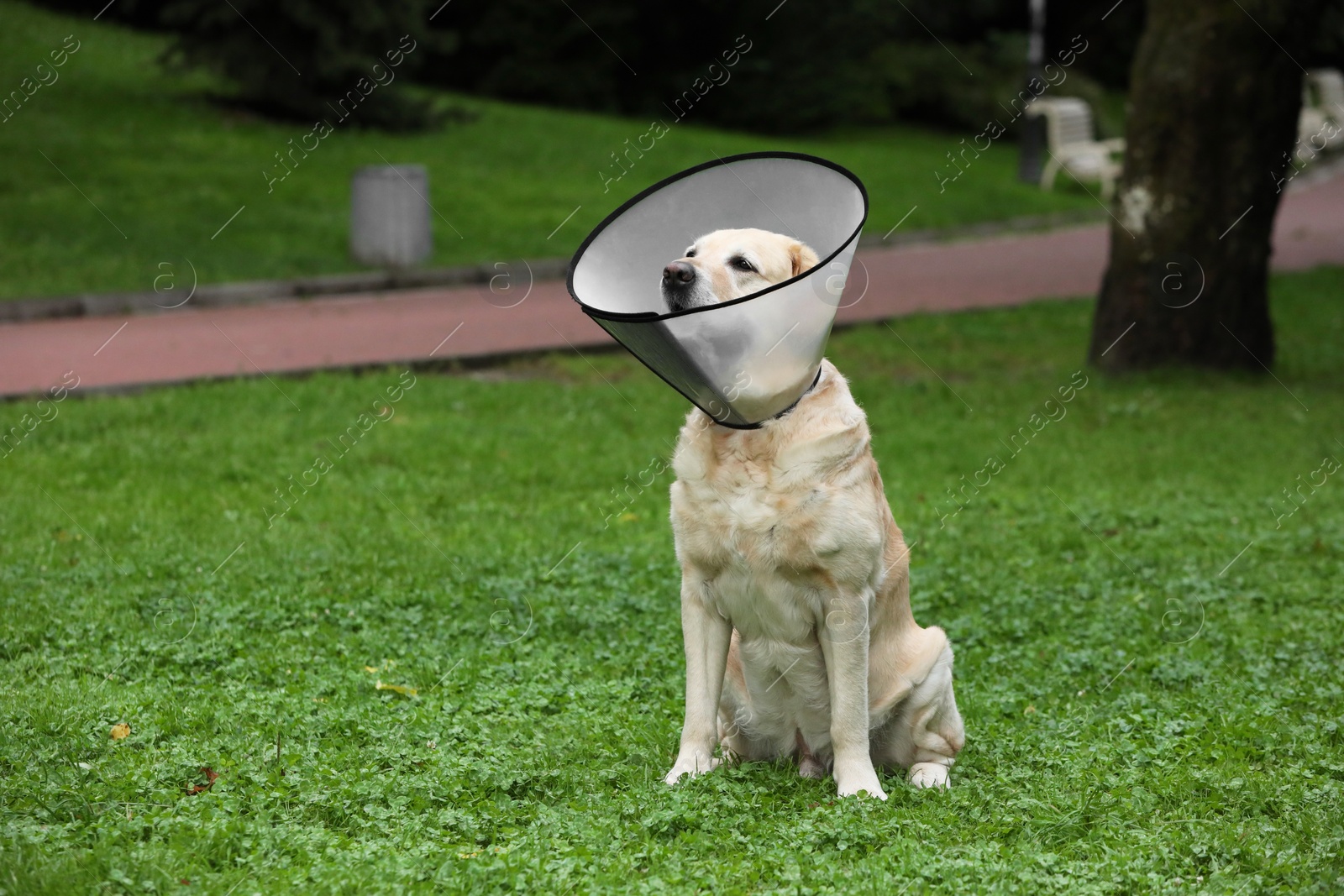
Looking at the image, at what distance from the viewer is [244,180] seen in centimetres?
1734

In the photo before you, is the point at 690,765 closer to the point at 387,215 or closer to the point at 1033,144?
the point at 387,215

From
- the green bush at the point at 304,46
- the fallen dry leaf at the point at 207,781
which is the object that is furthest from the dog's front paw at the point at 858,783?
the green bush at the point at 304,46

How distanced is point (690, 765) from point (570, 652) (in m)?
1.73

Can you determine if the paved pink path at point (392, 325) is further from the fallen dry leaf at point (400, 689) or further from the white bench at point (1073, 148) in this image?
the fallen dry leaf at point (400, 689)

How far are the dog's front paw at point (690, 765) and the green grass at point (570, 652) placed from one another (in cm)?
9

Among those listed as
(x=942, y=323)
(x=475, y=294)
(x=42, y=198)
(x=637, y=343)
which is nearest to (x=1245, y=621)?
(x=637, y=343)

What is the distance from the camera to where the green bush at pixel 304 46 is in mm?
19094

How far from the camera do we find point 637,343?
401 cm

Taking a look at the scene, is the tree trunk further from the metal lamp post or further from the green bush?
the metal lamp post

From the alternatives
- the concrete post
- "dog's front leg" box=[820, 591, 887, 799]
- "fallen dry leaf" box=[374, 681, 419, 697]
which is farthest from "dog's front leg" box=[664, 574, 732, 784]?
the concrete post

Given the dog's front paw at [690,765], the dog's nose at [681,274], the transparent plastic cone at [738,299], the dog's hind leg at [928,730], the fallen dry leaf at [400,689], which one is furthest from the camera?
the fallen dry leaf at [400,689]

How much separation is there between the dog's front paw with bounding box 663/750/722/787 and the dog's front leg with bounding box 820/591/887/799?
0.42 meters

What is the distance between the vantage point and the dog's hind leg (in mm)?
4637

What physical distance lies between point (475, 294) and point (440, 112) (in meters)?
8.30
